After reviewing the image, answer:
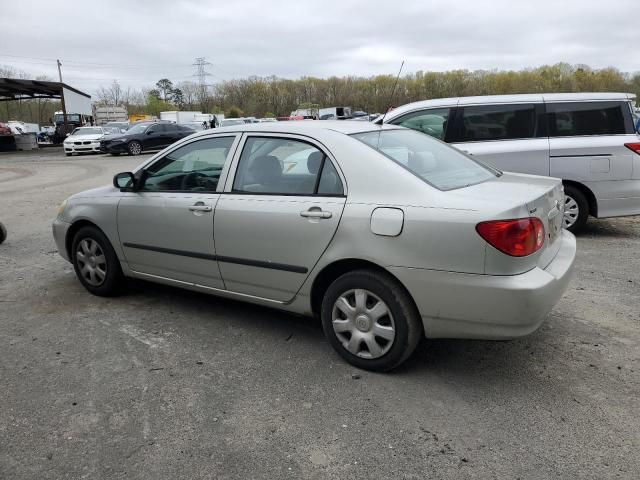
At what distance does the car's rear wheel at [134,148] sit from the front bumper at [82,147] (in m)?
3.60

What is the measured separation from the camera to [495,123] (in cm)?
698

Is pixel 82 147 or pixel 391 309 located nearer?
pixel 391 309

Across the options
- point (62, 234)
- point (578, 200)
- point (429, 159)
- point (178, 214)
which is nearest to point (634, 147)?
point (578, 200)

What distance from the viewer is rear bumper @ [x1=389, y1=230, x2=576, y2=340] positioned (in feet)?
9.45

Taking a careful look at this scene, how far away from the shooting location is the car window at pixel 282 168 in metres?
3.53

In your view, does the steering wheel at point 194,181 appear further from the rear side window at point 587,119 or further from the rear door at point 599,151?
the rear side window at point 587,119

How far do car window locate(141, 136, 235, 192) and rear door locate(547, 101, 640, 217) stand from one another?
14.5 feet

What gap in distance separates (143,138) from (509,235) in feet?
78.6

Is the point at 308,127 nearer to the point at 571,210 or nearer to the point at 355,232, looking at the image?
the point at 355,232

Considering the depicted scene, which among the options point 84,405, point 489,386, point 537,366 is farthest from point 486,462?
point 84,405

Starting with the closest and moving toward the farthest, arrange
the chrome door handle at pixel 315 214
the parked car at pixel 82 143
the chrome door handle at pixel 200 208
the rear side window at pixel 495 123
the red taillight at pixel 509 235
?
the red taillight at pixel 509 235 < the chrome door handle at pixel 315 214 < the chrome door handle at pixel 200 208 < the rear side window at pixel 495 123 < the parked car at pixel 82 143

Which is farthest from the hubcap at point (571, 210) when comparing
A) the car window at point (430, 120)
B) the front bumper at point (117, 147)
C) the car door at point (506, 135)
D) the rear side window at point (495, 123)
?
the front bumper at point (117, 147)

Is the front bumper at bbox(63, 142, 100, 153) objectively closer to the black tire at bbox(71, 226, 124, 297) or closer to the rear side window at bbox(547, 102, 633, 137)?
the black tire at bbox(71, 226, 124, 297)

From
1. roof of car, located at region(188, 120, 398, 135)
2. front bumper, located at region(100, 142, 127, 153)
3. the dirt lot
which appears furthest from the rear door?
front bumper, located at region(100, 142, 127, 153)
